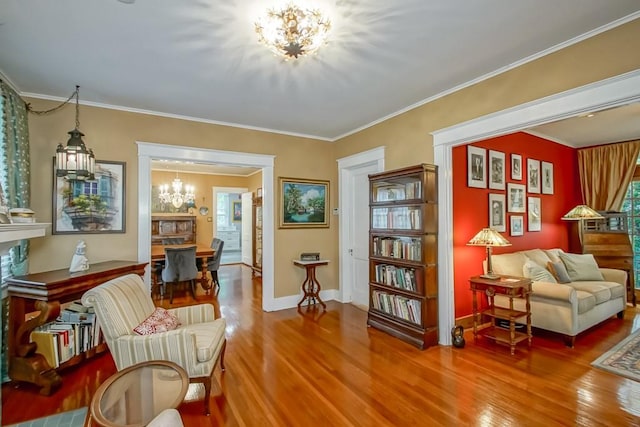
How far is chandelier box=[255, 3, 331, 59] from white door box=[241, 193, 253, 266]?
7.09m

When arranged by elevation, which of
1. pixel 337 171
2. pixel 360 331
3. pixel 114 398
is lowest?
pixel 360 331

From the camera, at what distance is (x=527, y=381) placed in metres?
2.58

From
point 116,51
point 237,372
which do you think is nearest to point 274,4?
point 116,51

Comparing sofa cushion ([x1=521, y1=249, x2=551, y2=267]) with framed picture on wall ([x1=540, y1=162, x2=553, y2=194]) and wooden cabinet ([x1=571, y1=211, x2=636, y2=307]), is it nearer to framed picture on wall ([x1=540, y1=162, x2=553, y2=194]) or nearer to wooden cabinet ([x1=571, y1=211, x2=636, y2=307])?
framed picture on wall ([x1=540, y1=162, x2=553, y2=194])

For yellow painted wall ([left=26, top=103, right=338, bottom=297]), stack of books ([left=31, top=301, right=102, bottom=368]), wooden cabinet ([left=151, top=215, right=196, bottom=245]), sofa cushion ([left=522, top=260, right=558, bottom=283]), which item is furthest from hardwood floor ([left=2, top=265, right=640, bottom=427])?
wooden cabinet ([left=151, top=215, right=196, bottom=245])

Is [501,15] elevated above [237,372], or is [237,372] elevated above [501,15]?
[501,15]

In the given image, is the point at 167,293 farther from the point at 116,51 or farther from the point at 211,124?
the point at 116,51

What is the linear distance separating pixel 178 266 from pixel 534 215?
19.2 ft

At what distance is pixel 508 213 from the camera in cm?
437

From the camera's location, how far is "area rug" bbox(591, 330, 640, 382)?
2713 millimetres

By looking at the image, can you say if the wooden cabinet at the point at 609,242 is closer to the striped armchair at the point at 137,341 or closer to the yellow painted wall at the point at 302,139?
the yellow painted wall at the point at 302,139

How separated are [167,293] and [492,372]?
212 inches

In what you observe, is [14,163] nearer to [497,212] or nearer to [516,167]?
[497,212]

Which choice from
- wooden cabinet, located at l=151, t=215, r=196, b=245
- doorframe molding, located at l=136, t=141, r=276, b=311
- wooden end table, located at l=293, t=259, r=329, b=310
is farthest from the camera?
wooden cabinet, located at l=151, t=215, r=196, b=245
